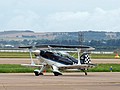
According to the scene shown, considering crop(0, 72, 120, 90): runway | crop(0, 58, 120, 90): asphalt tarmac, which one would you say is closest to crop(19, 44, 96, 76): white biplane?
crop(0, 58, 120, 90): asphalt tarmac

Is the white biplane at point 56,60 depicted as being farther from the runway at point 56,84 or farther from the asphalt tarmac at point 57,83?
the runway at point 56,84

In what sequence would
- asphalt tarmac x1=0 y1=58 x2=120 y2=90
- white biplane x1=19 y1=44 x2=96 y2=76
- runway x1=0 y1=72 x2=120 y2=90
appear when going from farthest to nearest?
white biplane x1=19 y1=44 x2=96 y2=76, asphalt tarmac x1=0 y1=58 x2=120 y2=90, runway x1=0 y1=72 x2=120 y2=90

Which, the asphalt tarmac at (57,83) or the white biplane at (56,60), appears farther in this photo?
the white biplane at (56,60)

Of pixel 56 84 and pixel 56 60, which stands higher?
pixel 56 60

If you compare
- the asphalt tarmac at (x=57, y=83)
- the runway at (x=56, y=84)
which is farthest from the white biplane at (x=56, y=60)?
the runway at (x=56, y=84)

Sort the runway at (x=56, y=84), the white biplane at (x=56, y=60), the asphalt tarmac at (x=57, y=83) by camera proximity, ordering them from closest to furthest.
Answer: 1. the runway at (x=56, y=84)
2. the asphalt tarmac at (x=57, y=83)
3. the white biplane at (x=56, y=60)

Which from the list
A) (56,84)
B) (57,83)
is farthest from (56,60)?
(56,84)

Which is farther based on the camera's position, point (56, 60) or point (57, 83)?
point (56, 60)

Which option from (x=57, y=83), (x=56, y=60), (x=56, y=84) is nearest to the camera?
(x=56, y=84)

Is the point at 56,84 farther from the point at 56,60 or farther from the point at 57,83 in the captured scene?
the point at 56,60

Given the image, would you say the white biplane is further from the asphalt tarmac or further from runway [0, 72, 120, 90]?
runway [0, 72, 120, 90]

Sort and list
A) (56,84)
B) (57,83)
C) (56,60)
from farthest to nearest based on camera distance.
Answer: (56,60), (57,83), (56,84)

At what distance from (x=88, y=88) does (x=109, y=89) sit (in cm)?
121

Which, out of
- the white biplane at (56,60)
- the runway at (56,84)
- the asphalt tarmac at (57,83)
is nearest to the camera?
the runway at (56,84)
